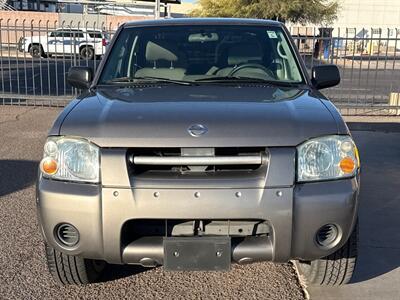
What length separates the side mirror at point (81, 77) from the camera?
4.35 metres

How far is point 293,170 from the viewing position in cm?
290

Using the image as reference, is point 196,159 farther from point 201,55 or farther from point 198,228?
point 201,55

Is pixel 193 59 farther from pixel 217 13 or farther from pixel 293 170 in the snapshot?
pixel 217 13

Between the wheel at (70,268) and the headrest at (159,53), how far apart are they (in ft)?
5.72

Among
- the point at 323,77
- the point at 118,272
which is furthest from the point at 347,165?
the point at 118,272

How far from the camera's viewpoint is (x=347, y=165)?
10.0 ft

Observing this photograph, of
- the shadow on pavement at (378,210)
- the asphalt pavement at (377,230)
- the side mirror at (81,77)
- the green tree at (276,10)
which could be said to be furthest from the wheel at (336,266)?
the green tree at (276,10)

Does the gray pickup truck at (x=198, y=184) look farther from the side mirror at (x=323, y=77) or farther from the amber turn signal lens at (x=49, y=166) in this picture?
the side mirror at (x=323, y=77)

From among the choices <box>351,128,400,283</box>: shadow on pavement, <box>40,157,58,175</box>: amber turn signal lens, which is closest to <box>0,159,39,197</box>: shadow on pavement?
<box>40,157,58,175</box>: amber turn signal lens

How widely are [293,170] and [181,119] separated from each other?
70 centimetres

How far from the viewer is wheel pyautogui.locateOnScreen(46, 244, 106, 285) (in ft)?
11.1

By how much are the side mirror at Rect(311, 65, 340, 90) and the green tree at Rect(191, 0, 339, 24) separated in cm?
3415

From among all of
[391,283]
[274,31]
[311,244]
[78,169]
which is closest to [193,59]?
[274,31]

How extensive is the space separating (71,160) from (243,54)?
6.45 feet
